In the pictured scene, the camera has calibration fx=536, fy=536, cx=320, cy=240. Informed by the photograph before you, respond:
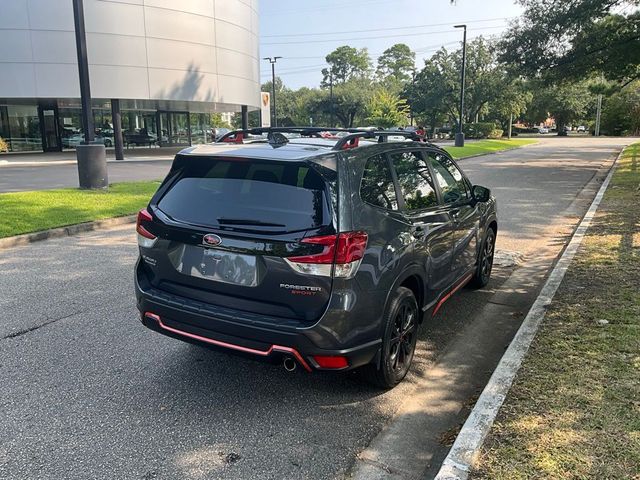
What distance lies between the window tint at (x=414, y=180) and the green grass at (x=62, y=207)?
684 centimetres

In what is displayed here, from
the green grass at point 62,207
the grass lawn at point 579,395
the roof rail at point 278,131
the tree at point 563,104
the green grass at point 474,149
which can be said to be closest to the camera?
the grass lawn at point 579,395

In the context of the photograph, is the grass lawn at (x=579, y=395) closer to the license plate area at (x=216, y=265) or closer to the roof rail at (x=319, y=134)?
the license plate area at (x=216, y=265)

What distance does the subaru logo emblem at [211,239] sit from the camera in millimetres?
3398

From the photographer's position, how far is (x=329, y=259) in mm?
3178

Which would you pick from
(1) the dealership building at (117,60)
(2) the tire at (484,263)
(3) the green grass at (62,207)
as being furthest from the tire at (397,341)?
(1) the dealership building at (117,60)

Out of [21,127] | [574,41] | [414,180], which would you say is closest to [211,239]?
[414,180]

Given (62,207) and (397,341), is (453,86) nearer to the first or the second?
(62,207)

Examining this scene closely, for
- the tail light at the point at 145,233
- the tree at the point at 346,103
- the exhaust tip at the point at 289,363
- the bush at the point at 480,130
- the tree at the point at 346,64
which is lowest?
the exhaust tip at the point at 289,363

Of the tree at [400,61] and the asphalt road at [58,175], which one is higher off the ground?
the tree at [400,61]

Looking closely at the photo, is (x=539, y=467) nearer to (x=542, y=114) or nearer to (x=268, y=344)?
(x=268, y=344)

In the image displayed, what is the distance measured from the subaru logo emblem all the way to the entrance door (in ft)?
105

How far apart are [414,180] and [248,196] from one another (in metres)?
1.47

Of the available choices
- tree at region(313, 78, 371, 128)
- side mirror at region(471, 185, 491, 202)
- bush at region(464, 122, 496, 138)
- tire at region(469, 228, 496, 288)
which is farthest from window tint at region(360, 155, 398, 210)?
tree at region(313, 78, 371, 128)

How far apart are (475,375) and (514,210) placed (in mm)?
8160
